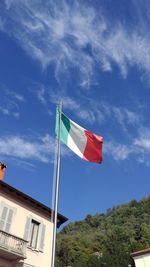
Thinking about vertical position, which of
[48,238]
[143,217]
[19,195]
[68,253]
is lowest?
[48,238]

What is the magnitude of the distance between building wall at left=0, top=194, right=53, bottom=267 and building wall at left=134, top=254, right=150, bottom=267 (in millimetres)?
10628

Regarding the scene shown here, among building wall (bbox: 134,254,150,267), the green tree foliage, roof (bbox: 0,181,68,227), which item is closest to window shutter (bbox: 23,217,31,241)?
roof (bbox: 0,181,68,227)

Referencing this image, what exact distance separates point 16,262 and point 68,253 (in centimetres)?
5948

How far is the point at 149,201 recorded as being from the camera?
12469cm

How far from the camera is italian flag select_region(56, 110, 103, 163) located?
1275cm

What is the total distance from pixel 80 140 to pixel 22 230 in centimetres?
928

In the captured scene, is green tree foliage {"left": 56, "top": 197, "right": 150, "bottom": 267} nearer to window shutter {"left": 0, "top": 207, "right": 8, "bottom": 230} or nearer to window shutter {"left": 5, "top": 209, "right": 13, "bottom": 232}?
window shutter {"left": 5, "top": 209, "right": 13, "bottom": 232}

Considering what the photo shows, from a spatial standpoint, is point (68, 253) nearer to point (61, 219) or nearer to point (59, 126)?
point (61, 219)

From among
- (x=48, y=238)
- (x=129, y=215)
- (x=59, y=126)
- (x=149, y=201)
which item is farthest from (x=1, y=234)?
(x=149, y=201)

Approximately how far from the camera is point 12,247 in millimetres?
17781

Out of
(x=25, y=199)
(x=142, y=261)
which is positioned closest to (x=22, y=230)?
(x=25, y=199)

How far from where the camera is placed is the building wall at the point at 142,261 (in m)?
27.8

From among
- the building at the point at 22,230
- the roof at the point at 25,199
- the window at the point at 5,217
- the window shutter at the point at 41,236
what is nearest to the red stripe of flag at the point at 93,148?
the building at the point at 22,230

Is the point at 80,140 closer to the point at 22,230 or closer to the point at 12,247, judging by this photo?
the point at 12,247
